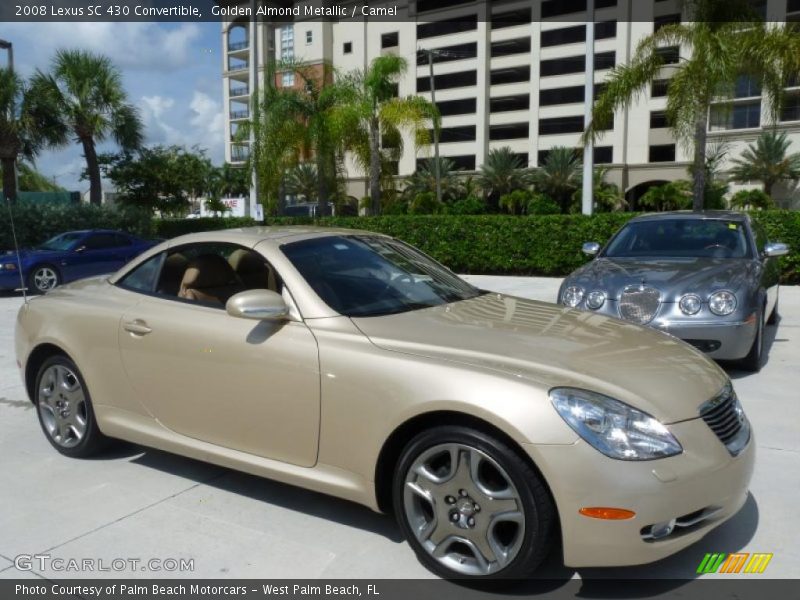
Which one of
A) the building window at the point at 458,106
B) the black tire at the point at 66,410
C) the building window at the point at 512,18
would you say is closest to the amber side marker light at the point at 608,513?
the black tire at the point at 66,410

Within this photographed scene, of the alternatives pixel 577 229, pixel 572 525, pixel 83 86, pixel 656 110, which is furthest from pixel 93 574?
pixel 656 110

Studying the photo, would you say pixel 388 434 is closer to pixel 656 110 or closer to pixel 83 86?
pixel 83 86

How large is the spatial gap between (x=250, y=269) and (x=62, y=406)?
1.57 metres

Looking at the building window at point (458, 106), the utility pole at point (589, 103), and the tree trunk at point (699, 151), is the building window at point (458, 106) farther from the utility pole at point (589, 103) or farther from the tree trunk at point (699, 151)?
the tree trunk at point (699, 151)

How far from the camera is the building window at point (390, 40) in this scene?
59.3 m

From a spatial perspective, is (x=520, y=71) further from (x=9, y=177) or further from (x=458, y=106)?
(x=9, y=177)

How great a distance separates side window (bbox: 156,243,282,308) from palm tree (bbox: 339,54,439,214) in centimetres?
1910

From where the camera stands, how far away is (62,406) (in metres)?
4.55

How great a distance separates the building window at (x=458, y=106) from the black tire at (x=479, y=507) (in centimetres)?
5633

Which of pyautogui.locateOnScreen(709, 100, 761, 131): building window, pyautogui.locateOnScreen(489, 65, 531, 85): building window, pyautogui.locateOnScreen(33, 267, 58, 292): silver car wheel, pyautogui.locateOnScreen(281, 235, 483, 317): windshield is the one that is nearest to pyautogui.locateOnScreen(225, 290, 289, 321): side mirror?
pyautogui.locateOnScreen(281, 235, 483, 317): windshield

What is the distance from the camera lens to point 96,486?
413 cm

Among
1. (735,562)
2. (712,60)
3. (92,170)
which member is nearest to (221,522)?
(735,562)

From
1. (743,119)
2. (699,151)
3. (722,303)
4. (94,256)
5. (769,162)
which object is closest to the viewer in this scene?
(722,303)

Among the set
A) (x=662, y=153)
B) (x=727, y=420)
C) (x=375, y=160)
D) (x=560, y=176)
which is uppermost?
(x=662, y=153)
